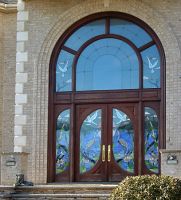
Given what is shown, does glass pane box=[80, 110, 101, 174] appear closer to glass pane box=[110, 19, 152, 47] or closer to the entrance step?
glass pane box=[110, 19, 152, 47]

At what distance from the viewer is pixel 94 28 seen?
20.4m

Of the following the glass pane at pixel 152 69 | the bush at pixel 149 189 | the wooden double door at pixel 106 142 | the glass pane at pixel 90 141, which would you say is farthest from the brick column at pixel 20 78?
the bush at pixel 149 189

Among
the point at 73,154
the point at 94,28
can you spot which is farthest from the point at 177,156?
the point at 94,28

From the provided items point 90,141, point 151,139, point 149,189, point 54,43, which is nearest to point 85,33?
point 54,43

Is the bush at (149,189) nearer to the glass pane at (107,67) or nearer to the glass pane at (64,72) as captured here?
the glass pane at (107,67)

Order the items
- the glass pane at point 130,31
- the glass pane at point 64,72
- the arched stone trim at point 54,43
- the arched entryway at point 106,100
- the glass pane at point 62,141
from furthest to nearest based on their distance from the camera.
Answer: the glass pane at point 64,72, the glass pane at point 62,141, the glass pane at point 130,31, the arched entryway at point 106,100, the arched stone trim at point 54,43

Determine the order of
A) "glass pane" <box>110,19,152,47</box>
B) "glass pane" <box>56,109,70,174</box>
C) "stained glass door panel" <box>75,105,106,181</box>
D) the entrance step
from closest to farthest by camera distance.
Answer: the entrance step < "stained glass door panel" <box>75,105,106,181</box> < "glass pane" <box>110,19,152,47</box> < "glass pane" <box>56,109,70,174</box>

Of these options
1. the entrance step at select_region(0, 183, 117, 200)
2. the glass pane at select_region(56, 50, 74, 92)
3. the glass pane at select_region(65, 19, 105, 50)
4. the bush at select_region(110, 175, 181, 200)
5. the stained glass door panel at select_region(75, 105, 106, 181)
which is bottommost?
the entrance step at select_region(0, 183, 117, 200)

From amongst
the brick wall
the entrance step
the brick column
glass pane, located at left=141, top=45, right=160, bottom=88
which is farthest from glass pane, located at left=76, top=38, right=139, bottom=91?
the entrance step

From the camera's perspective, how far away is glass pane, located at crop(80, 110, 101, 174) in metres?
20.0

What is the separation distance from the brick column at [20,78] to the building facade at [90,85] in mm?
29

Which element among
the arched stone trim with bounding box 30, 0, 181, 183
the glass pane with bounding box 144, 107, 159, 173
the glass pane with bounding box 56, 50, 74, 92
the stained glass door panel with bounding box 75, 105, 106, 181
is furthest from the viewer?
the glass pane with bounding box 56, 50, 74, 92

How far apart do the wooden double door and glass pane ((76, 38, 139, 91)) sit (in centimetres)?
62

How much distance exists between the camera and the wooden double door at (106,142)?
19.7 meters
